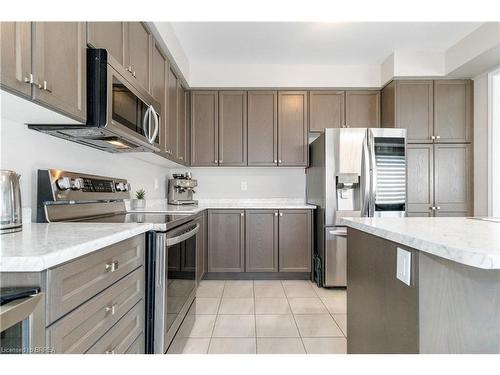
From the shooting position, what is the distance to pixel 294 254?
3203 millimetres

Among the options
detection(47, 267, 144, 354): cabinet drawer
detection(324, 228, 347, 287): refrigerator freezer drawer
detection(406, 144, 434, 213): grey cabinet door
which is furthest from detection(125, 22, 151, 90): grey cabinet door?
detection(406, 144, 434, 213): grey cabinet door

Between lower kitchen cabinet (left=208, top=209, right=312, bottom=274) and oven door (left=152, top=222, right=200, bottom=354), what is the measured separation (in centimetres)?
124

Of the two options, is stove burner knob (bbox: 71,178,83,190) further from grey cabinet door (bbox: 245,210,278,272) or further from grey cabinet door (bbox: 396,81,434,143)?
grey cabinet door (bbox: 396,81,434,143)

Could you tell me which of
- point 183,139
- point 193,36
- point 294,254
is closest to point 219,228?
point 294,254

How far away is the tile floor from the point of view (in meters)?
1.82

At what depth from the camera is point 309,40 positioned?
114 inches

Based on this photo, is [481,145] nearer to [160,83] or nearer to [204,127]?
[204,127]

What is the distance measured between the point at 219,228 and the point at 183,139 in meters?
1.11

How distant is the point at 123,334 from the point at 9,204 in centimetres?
64

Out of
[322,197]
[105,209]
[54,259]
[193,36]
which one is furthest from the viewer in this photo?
[322,197]

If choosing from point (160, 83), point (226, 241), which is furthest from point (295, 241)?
point (160, 83)

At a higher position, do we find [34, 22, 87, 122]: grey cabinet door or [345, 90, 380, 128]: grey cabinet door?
[345, 90, 380, 128]: grey cabinet door

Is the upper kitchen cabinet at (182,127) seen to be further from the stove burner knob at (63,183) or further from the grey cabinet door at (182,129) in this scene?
the stove burner knob at (63,183)

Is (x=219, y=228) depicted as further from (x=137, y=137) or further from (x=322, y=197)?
(x=137, y=137)
